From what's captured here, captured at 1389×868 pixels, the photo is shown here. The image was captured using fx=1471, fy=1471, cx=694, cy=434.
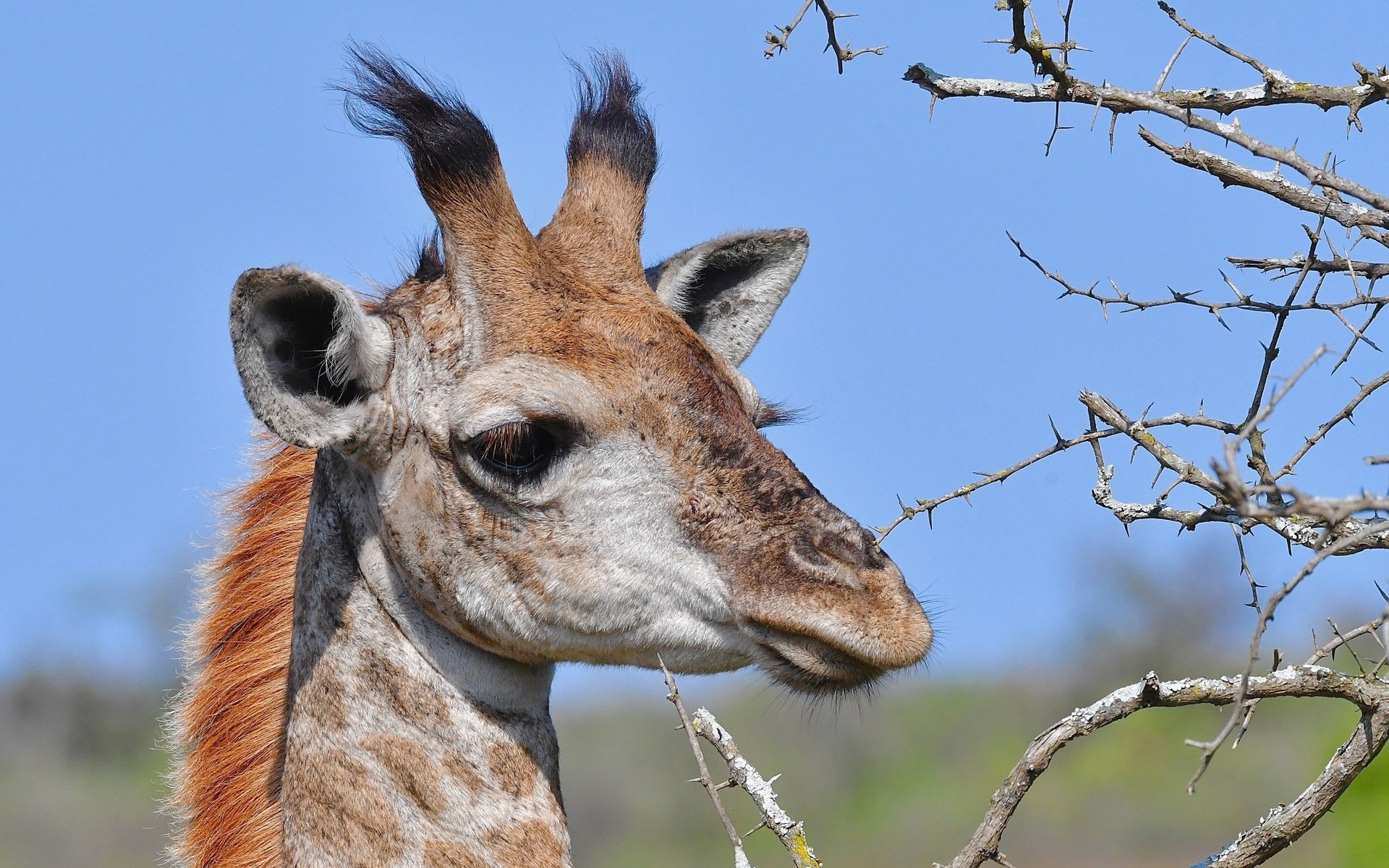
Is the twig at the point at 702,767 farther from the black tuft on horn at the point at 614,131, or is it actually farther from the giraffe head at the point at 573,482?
the black tuft on horn at the point at 614,131

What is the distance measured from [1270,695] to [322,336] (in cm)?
300

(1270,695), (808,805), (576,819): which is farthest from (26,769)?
(1270,695)

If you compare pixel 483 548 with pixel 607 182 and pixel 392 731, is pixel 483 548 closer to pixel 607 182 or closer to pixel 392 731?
pixel 392 731

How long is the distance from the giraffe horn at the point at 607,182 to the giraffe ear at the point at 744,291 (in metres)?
0.50

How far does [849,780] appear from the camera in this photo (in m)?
35.6

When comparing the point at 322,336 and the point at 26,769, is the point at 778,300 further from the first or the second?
the point at 26,769

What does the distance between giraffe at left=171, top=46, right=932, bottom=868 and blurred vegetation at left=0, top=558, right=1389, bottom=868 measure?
64.9ft

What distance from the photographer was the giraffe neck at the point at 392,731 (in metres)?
4.53

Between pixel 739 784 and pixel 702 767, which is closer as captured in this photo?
pixel 702 767

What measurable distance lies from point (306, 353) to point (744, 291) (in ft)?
6.61

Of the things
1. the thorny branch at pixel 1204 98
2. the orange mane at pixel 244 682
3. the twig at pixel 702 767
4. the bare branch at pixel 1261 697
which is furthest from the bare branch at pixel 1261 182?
the orange mane at pixel 244 682

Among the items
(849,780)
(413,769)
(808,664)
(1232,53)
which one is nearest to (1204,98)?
(1232,53)

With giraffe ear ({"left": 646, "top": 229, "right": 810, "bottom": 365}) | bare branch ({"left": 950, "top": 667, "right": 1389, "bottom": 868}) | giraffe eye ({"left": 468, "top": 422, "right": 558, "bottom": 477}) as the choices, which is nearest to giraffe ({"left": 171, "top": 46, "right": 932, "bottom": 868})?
giraffe eye ({"left": 468, "top": 422, "right": 558, "bottom": 477})

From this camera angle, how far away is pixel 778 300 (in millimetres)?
6078
